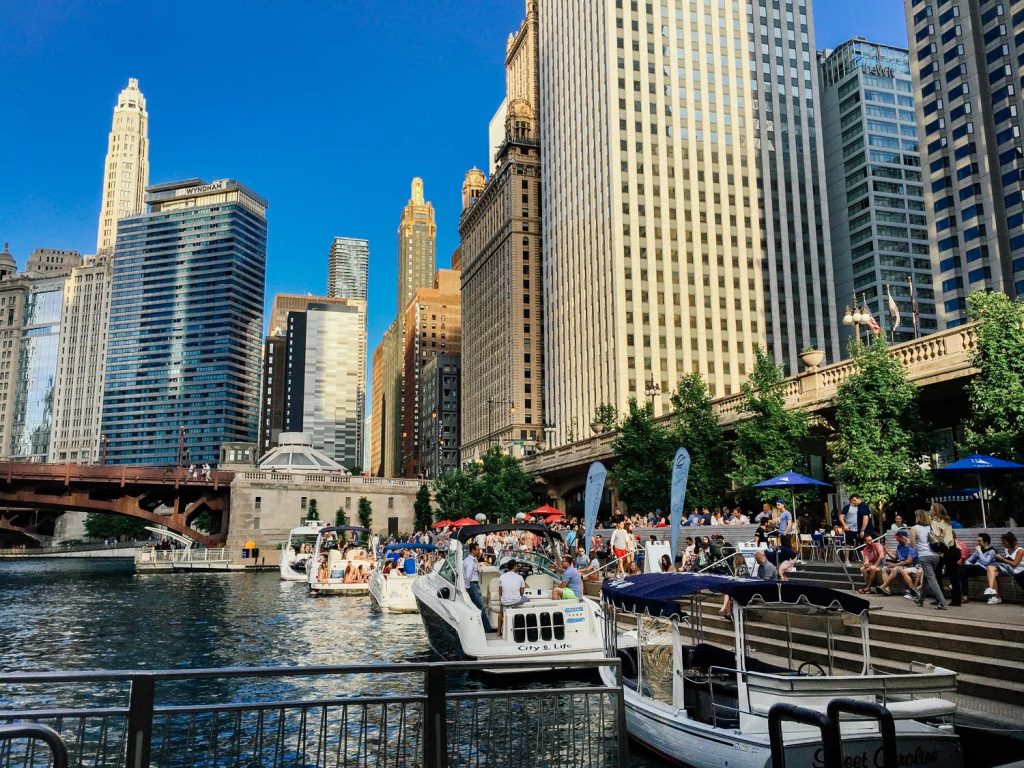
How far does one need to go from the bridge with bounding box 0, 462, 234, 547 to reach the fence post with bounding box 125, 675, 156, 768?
8085 cm

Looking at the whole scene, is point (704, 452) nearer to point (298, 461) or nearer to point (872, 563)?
point (872, 563)

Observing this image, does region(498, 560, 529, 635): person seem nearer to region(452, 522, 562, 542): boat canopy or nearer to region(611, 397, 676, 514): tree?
region(452, 522, 562, 542): boat canopy

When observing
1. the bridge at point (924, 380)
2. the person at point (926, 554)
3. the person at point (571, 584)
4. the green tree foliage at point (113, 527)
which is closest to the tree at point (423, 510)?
the bridge at point (924, 380)

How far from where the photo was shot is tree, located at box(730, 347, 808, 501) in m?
36.6

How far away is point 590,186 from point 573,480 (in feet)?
192

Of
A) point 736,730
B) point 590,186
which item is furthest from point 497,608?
point 590,186

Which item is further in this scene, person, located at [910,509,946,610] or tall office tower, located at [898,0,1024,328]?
tall office tower, located at [898,0,1024,328]

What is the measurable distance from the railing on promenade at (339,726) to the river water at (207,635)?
5871 mm

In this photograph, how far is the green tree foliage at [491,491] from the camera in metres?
72.5

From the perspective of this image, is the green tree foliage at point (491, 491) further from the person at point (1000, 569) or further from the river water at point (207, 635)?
the person at point (1000, 569)

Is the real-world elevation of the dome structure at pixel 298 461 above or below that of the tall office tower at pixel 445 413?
below

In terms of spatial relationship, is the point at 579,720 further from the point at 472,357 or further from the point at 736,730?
the point at 472,357

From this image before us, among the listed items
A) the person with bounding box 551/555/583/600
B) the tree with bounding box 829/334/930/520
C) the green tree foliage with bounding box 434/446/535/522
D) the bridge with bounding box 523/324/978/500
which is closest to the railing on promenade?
the person with bounding box 551/555/583/600

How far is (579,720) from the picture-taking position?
318 inches
